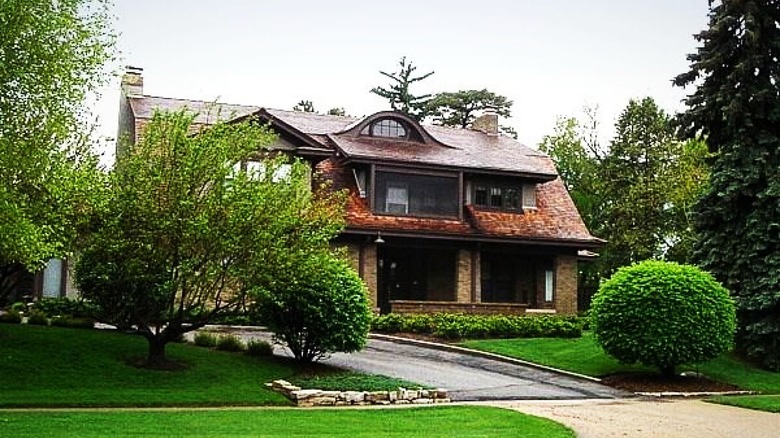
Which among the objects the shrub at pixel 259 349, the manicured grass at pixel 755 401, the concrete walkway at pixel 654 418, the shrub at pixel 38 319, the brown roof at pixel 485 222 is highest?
the brown roof at pixel 485 222

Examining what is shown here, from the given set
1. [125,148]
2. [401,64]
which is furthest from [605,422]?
[401,64]

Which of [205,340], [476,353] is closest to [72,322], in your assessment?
[205,340]

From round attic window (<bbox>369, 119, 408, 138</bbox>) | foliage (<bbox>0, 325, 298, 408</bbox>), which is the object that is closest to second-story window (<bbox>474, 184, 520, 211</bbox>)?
round attic window (<bbox>369, 119, 408, 138</bbox>)

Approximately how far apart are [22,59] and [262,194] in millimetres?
4965

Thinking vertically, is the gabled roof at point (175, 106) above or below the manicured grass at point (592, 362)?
above

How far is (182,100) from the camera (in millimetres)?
34812

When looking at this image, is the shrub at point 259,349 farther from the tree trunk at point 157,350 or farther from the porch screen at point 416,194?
the porch screen at point 416,194

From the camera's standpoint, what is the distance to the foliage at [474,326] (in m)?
26.7

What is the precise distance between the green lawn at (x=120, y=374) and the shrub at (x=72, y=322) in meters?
0.72

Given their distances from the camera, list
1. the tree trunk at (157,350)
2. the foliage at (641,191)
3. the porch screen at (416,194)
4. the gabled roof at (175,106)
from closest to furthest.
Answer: the tree trunk at (157,350) → the porch screen at (416,194) → the gabled roof at (175,106) → the foliage at (641,191)

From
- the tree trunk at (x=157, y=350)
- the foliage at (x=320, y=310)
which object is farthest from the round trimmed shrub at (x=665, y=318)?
the tree trunk at (x=157, y=350)

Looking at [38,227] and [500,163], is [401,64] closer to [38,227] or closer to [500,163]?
[500,163]

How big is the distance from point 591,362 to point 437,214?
10344 mm

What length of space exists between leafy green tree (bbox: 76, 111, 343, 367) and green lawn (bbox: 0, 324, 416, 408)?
0.94 metres
